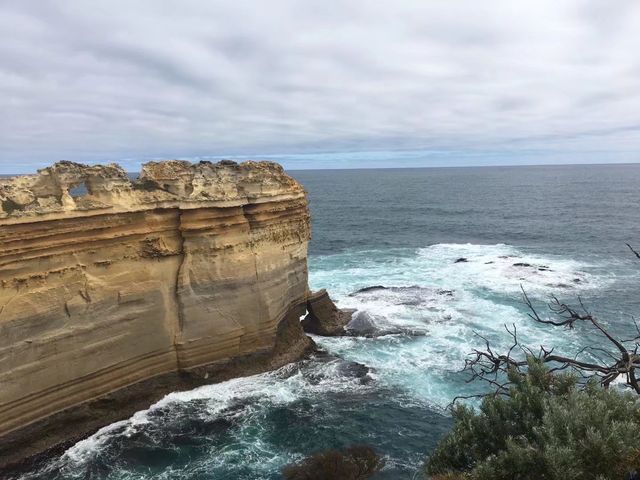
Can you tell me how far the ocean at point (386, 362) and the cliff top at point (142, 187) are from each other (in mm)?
7557

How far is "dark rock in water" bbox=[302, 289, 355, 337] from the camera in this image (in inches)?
1014

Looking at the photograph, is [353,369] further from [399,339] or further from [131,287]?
[131,287]

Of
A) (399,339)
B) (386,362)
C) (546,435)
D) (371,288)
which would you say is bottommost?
(386,362)

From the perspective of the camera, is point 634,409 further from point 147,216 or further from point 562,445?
point 147,216

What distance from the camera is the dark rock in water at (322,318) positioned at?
1014 inches

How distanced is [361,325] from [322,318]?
214 cm

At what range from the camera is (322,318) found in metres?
26.1

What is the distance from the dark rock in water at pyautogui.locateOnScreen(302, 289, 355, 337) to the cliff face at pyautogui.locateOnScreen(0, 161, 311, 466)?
2.87 meters

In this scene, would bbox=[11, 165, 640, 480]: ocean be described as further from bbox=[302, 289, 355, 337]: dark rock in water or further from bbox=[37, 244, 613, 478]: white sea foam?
bbox=[302, 289, 355, 337]: dark rock in water

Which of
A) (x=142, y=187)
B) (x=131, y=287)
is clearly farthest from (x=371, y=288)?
(x=142, y=187)

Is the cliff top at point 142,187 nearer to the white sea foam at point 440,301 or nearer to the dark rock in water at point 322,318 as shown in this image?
the dark rock in water at point 322,318

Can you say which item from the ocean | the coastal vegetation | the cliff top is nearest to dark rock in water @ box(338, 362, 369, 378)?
the ocean

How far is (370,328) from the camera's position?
2608 cm

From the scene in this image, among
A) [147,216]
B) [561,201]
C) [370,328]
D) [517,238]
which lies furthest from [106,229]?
[561,201]
